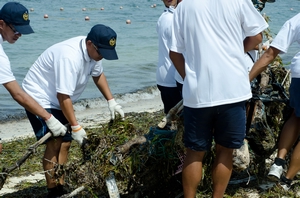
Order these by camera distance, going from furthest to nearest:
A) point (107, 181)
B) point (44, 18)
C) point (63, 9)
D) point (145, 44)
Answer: point (63, 9) < point (44, 18) < point (145, 44) < point (107, 181)

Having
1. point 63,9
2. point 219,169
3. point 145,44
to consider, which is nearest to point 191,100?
point 219,169

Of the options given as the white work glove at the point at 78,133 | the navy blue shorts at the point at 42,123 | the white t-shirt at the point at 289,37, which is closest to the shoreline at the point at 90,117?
the navy blue shorts at the point at 42,123

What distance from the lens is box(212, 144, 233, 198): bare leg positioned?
13.9 feet

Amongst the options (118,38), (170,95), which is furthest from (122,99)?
(118,38)

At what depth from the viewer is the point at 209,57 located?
3.87 meters

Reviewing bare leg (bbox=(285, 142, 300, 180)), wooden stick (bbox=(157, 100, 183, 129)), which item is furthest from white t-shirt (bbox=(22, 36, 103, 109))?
bare leg (bbox=(285, 142, 300, 180))

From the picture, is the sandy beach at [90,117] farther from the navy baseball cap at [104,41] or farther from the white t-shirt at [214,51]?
the white t-shirt at [214,51]

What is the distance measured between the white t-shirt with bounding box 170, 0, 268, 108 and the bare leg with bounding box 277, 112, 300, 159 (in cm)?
128

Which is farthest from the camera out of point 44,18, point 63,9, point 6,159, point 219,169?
point 63,9

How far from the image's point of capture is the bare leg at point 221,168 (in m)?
4.23

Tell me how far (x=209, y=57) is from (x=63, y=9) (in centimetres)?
2741

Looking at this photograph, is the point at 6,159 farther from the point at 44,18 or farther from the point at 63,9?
the point at 63,9

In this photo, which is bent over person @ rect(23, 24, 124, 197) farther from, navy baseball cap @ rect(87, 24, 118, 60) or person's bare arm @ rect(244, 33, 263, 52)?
person's bare arm @ rect(244, 33, 263, 52)

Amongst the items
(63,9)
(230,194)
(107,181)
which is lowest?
(63,9)
